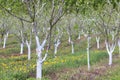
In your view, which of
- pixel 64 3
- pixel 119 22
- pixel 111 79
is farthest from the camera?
pixel 119 22

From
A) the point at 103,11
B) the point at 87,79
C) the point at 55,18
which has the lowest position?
the point at 87,79

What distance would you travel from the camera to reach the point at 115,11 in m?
26.7

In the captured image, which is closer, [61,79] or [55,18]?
[55,18]

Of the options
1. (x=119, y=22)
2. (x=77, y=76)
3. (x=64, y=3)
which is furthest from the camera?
(x=119, y=22)

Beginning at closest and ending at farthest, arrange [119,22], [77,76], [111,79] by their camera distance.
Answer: [111,79] < [77,76] < [119,22]

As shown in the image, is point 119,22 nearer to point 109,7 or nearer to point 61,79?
point 109,7

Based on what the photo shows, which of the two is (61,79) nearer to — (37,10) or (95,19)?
(37,10)

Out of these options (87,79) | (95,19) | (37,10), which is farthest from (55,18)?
(95,19)

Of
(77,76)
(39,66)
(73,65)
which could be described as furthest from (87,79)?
(73,65)

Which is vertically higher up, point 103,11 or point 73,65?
point 103,11

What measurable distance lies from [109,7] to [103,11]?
2.20 ft

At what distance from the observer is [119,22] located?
25953mm

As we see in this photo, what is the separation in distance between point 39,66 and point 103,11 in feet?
33.4

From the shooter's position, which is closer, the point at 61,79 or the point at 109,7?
the point at 61,79
